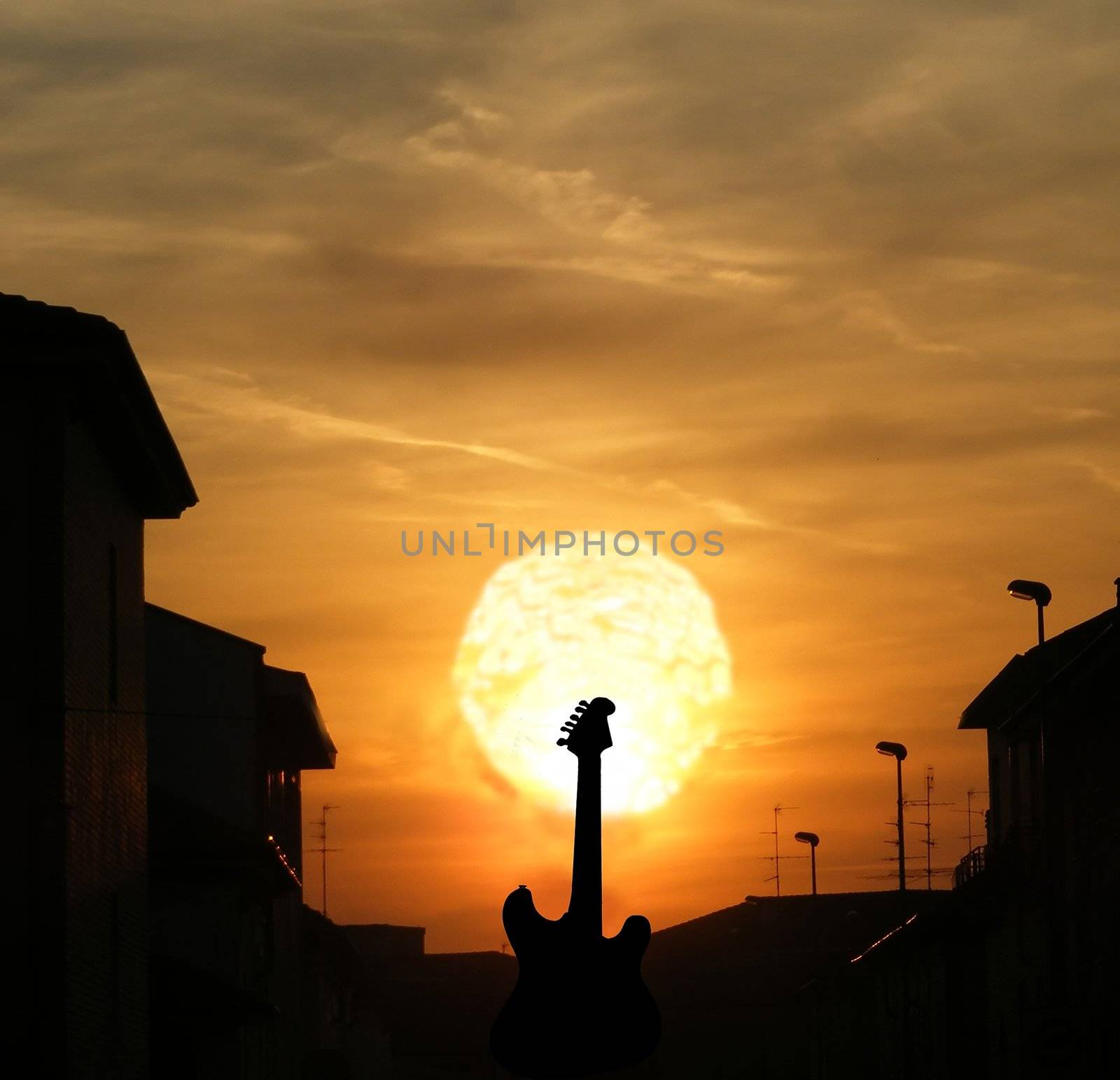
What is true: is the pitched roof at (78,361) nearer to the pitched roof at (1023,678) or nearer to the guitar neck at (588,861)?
the guitar neck at (588,861)

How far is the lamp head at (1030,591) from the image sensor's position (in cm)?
3067

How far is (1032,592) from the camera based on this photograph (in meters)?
30.7

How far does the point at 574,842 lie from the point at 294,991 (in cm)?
2413

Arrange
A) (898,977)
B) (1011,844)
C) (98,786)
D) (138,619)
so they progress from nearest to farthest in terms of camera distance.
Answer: (98,786), (138,619), (1011,844), (898,977)

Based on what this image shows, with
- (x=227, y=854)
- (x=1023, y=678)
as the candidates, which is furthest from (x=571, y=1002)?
(x=1023, y=678)

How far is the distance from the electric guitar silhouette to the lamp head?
13.6 metres

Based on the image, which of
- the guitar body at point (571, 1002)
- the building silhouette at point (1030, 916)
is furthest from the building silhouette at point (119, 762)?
the building silhouette at point (1030, 916)

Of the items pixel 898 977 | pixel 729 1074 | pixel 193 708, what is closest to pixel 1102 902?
pixel 193 708

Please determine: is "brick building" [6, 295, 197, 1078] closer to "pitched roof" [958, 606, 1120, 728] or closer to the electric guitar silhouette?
the electric guitar silhouette

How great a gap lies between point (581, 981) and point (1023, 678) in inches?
1158

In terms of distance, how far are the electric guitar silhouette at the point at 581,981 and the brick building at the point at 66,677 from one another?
4.38 metres

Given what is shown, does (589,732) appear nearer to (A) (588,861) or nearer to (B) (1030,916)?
(A) (588,861)

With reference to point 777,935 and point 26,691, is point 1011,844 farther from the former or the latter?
point 777,935

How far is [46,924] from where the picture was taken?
18.3m
